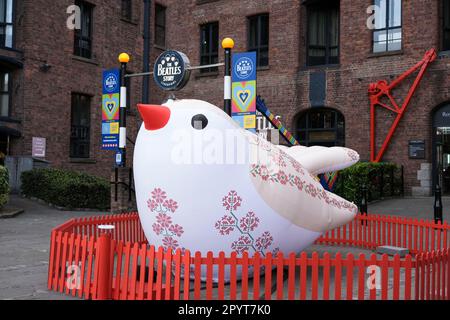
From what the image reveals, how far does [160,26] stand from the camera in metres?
26.2

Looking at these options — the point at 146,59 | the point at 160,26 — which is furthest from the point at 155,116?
the point at 160,26

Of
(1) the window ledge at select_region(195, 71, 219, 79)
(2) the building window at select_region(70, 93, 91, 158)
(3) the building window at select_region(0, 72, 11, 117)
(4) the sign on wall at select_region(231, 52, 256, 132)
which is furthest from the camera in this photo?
(1) the window ledge at select_region(195, 71, 219, 79)

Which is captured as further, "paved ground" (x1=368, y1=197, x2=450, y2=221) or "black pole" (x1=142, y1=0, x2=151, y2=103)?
"paved ground" (x1=368, y1=197, x2=450, y2=221)

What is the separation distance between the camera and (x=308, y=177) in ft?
20.5

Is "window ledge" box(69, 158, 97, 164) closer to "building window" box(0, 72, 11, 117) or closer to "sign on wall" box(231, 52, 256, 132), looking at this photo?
"building window" box(0, 72, 11, 117)

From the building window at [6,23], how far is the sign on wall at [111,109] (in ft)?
28.4

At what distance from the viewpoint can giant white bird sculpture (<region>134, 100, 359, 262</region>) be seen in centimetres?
549

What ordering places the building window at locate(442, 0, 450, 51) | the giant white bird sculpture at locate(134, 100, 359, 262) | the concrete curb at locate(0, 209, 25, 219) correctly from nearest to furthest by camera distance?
the giant white bird sculpture at locate(134, 100, 359, 262) → the concrete curb at locate(0, 209, 25, 219) → the building window at locate(442, 0, 450, 51)

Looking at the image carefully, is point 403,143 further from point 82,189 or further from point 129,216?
point 129,216

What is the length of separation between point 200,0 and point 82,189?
1165 centimetres

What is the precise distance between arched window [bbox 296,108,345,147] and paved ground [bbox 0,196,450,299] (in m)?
4.02

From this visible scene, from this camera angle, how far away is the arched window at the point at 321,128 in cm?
1989

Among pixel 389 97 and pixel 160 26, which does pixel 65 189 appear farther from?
pixel 160 26

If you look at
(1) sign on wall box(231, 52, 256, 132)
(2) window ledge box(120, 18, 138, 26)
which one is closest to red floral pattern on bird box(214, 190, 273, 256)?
(1) sign on wall box(231, 52, 256, 132)
